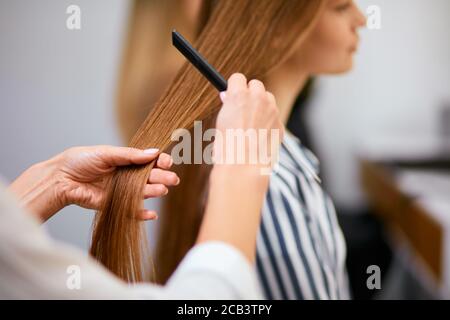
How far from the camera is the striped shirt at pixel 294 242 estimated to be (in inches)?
25.6

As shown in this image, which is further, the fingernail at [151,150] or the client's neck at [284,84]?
the client's neck at [284,84]

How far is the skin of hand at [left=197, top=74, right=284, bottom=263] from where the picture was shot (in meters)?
0.42

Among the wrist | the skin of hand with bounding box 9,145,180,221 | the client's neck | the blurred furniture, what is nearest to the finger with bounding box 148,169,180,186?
the skin of hand with bounding box 9,145,180,221

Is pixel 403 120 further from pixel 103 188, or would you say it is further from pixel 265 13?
pixel 103 188

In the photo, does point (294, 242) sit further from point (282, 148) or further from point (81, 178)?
point (81, 178)

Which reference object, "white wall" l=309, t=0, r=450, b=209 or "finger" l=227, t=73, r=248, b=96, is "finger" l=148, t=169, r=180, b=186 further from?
"white wall" l=309, t=0, r=450, b=209

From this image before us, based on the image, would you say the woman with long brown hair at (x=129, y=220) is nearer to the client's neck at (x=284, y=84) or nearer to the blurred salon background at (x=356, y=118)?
the blurred salon background at (x=356, y=118)

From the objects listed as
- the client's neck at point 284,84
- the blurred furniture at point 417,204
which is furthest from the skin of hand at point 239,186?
the blurred furniture at point 417,204

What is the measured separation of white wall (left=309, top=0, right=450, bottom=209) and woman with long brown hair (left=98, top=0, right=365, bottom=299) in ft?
2.38

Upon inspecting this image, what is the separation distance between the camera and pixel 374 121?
196 centimetres

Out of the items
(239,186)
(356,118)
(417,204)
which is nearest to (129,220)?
(239,186)

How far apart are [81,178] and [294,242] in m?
0.27

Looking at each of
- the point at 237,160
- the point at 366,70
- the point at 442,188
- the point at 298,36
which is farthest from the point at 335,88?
the point at 237,160

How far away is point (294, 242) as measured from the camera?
2.16 ft
